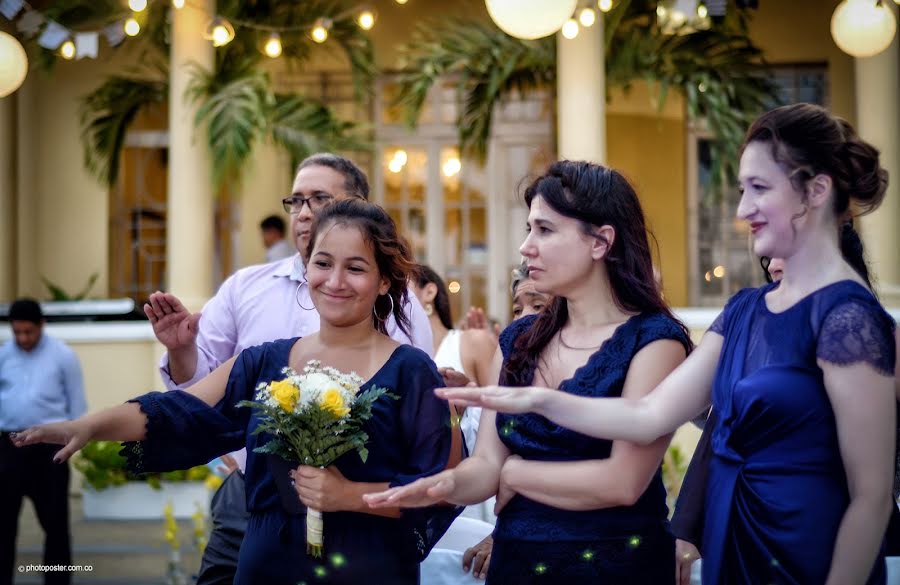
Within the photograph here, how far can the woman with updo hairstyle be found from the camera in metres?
2.18

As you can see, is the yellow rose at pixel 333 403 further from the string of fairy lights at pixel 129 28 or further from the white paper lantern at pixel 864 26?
the string of fairy lights at pixel 129 28

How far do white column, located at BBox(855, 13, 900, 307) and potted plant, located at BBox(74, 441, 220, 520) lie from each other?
19.3 ft

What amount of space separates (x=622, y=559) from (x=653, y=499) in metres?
0.17

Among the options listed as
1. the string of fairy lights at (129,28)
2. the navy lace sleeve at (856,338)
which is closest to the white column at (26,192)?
the string of fairy lights at (129,28)

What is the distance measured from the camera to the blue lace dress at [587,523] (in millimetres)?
2416

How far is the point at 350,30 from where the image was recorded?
33.3 feet

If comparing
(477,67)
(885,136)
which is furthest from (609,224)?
(885,136)

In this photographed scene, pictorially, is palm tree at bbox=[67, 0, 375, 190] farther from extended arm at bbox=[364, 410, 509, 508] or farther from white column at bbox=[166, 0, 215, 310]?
extended arm at bbox=[364, 410, 509, 508]

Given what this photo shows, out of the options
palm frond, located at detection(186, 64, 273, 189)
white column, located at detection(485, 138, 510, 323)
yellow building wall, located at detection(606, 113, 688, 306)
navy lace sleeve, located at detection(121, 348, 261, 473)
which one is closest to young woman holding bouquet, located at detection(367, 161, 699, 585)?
navy lace sleeve, located at detection(121, 348, 261, 473)

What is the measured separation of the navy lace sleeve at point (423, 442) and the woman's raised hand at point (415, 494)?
282 millimetres

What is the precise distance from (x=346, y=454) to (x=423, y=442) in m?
0.19

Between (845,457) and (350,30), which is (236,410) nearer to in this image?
(845,457)

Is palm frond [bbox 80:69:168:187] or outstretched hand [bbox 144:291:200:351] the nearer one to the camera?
outstretched hand [bbox 144:291:200:351]

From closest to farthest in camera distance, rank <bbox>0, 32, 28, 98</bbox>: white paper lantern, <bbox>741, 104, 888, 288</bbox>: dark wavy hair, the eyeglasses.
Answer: <bbox>741, 104, 888, 288</bbox>: dark wavy hair < the eyeglasses < <bbox>0, 32, 28, 98</bbox>: white paper lantern
